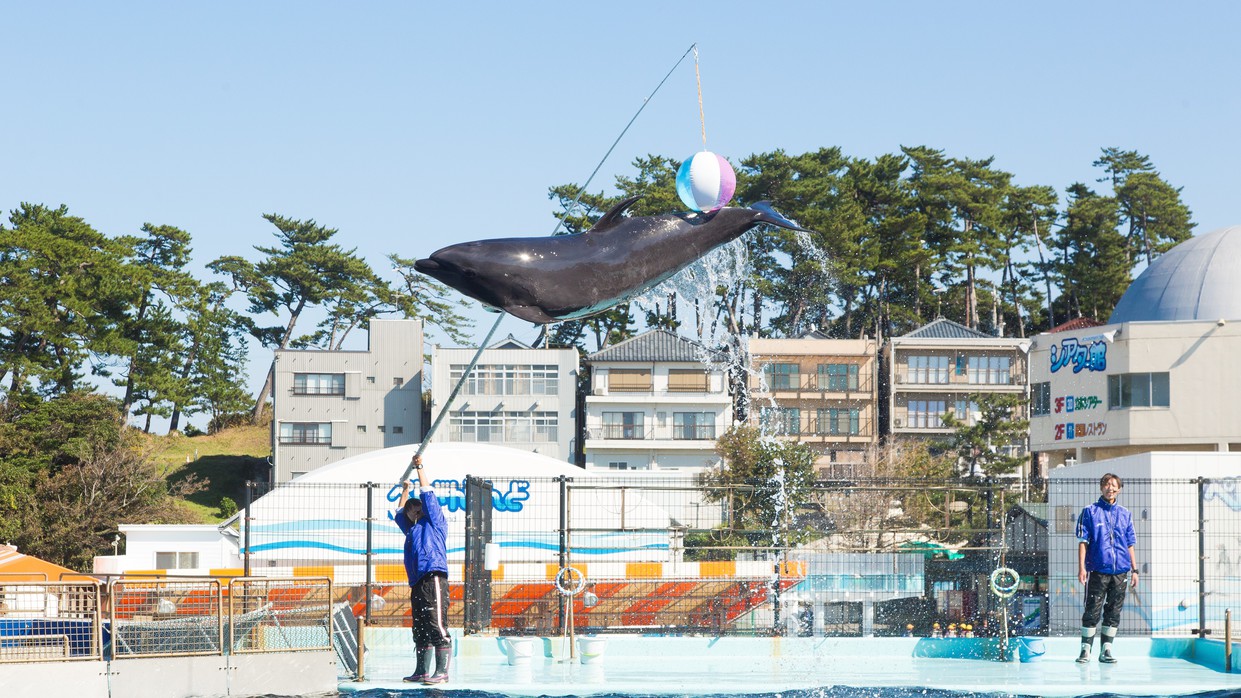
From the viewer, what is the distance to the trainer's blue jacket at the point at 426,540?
41.9ft

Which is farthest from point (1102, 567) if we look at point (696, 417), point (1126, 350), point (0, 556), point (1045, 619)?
point (696, 417)

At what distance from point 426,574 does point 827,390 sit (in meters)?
52.8

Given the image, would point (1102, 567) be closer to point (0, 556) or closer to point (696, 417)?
point (0, 556)

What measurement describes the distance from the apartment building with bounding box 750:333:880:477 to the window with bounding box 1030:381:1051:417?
68.0 ft

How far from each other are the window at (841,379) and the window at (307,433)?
24358 millimetres

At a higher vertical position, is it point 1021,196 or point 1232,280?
point 1021,196

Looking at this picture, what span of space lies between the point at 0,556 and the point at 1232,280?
35475 mm

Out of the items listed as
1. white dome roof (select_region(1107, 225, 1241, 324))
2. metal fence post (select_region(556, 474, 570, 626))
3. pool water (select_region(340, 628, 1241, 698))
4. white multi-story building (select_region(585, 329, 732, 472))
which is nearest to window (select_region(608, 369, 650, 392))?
white multi-story building (select_region(585, 329, 732, 472))

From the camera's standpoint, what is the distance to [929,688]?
508 inches

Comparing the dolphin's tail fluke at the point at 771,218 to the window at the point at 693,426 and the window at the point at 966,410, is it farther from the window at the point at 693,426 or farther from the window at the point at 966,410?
the window at the point at 966,410

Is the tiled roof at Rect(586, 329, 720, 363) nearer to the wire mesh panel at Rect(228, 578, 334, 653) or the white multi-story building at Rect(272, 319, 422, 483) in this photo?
the white multi-story building at Rect(272, 319, 422, 483)

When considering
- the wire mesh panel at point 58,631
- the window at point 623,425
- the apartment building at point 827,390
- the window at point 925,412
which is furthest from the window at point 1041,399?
the wire mesh panel at point 58,631

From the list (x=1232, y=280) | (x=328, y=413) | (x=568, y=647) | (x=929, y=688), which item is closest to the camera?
(x=929, y=688)

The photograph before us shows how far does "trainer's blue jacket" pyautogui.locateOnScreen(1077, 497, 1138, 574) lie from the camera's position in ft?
45.5
